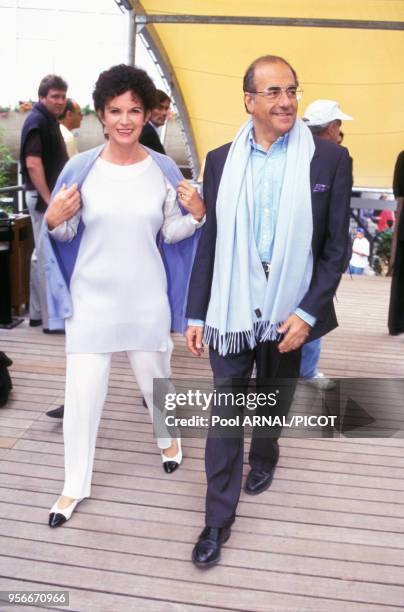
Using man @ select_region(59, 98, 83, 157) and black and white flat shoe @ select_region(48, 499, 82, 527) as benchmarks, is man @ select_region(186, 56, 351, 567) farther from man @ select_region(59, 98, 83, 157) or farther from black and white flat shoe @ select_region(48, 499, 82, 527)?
man @ select_region(59, 98, 83, 157)

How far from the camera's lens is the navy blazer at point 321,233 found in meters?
2.33

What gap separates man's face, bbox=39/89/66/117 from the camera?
470 cm

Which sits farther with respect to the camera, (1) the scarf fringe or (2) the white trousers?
(2) the white trousers

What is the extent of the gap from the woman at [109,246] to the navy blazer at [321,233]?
0.45 feet

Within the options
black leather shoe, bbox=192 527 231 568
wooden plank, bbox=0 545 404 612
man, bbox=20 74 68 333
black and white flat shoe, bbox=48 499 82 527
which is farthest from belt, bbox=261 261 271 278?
man, bbox=20 74 68 333

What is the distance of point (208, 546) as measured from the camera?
2430mm

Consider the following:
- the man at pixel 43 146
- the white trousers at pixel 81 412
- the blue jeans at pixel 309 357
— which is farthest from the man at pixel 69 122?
the white trousers at pixel 81 412

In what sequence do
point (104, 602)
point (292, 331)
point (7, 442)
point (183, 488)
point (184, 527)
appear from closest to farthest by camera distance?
point (104, 602) < point (292, 331) < point (184, 527) < point (183, 488) < point (7, 442)

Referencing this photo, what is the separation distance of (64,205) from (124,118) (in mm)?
386

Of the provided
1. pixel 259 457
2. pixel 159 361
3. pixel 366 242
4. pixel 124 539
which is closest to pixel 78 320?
pixel 159 361

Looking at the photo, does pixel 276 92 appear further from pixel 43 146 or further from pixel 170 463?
pixel 43 146

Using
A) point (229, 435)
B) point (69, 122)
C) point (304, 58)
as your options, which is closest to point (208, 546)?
point (229, 435)

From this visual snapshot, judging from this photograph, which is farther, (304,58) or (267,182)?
(304,58)

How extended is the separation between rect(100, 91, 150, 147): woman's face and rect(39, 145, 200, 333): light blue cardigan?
129mm
